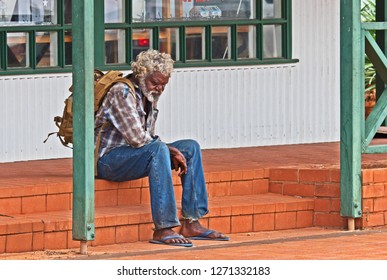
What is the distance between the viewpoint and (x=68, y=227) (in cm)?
1033

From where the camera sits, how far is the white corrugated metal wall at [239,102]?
499 inches

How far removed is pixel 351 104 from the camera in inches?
443

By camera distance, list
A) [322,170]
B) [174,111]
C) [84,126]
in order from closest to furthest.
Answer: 1. [84,126]
2. [322,170]
3. [174,111]

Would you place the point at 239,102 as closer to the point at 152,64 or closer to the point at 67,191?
the point at 152,64

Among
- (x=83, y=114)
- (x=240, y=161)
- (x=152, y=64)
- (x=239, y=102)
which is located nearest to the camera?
(x=83, y=114)

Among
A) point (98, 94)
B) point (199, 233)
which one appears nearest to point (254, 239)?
point (199, 233)

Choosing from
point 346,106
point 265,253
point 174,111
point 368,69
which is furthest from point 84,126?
point 368,69

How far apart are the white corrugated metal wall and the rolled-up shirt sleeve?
2.07m

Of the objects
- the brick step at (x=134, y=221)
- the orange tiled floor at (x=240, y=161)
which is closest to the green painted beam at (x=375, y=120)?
the orange tiled floor at (x=240, y=161)

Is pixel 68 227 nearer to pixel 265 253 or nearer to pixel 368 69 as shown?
pixel 265 253

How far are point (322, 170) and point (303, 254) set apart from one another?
1.81m

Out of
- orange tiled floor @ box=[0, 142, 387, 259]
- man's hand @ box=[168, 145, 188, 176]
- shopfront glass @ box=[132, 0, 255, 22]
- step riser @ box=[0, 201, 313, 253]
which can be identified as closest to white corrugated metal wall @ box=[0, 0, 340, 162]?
orange tiled floor @ box=[0, 142, 387, 259]

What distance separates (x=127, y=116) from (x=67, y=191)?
71 cm

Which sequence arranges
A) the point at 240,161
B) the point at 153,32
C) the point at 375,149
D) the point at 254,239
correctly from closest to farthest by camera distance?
the point at 254,239
the point at 375,149
the point at 240,161
the point at 153,32
